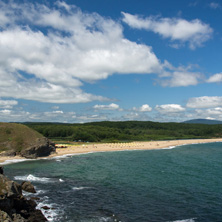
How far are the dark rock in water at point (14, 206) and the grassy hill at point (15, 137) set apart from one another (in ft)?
178

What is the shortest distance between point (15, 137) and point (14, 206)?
199 ft

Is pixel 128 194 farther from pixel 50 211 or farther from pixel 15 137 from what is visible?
pixel 15 137

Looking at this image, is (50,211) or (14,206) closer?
(14,206)

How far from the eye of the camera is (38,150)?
7931cm

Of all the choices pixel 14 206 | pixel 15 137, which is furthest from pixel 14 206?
pixel 15 137

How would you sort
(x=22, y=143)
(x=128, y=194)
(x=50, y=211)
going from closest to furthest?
(x=50, y=211)
(x=128, y=194)
(x=22, y=143)

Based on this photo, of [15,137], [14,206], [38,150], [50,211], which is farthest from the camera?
[15,137]

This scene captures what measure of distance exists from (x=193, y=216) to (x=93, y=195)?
649 inches

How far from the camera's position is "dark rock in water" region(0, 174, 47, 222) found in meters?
23.6

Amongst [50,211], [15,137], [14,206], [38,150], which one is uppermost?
[15,137]

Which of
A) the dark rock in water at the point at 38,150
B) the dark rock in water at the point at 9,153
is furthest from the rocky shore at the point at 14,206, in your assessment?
the dark rock in water at the point at 9,153

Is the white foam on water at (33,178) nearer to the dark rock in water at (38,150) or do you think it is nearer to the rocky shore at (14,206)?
the rocky shore at (14,206)

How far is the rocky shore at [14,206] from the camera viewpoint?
23.6 meters

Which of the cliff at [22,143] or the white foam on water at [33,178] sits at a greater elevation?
the cliff at [22,143]
